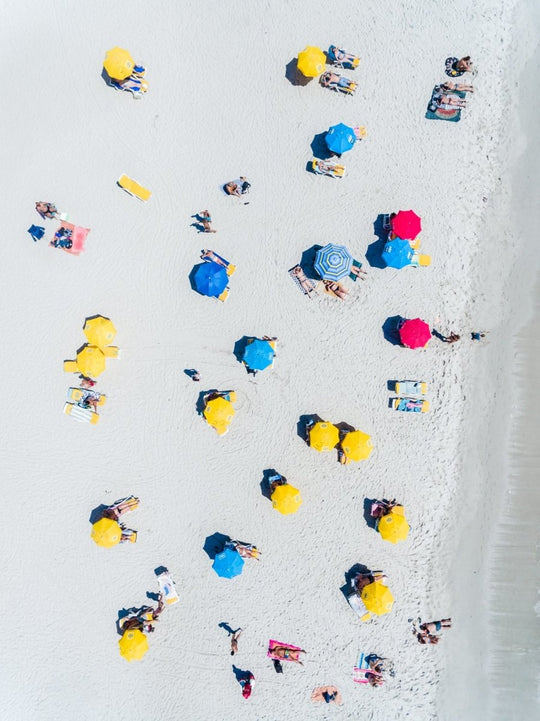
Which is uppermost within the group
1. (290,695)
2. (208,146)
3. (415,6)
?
(415,6)

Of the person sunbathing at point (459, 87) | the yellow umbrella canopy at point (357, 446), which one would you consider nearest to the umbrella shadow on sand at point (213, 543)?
the yellow umbrella canopy at point (357, 446)

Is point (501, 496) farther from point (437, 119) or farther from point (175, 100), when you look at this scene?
point (175, 100)

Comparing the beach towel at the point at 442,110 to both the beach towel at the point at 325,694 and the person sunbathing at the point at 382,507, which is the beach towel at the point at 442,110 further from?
the beach towel at the point at 325,694

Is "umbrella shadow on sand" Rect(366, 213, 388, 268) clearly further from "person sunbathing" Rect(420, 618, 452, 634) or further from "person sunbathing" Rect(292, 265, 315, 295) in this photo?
"person sunbathing" Rect(420, 618, 452, 634)

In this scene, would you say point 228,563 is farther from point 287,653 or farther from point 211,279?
point 211,279

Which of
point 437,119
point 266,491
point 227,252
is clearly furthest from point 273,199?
point 266,491

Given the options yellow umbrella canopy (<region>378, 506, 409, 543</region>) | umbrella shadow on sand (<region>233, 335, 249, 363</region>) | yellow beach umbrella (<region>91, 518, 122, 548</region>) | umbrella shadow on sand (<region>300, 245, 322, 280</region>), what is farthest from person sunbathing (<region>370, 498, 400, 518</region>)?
yellow beach umbrella (<region>91, 518, 122, 548</region>)
